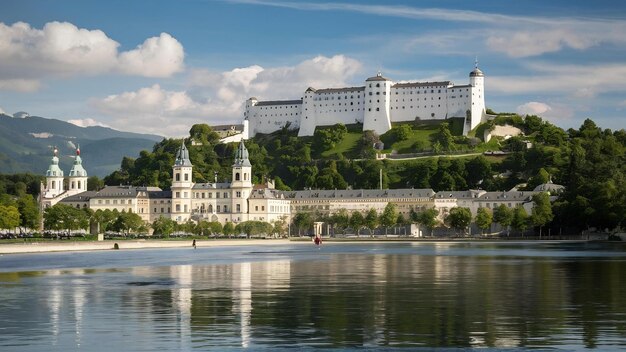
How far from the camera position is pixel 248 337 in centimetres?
2227

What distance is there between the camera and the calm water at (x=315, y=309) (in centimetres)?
2167

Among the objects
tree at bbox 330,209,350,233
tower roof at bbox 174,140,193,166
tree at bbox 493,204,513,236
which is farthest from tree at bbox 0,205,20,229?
tree at bbox 493,204,513,236

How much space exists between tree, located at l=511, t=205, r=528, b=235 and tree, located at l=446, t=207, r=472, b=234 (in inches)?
229

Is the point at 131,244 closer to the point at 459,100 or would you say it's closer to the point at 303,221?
the point at 303,221

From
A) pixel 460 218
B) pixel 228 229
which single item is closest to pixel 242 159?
pixel 228 229

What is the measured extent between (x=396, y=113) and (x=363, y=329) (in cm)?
14381

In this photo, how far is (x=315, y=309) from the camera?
27.7 m

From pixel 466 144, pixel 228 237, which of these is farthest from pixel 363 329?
pixel 466 144

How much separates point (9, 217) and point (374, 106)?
278 feet

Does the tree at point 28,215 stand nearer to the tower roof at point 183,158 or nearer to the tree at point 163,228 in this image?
the tree at point 163,228

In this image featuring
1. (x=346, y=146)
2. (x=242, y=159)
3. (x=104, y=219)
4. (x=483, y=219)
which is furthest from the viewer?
(x=346, y=146)

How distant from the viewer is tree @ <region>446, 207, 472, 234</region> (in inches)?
4857

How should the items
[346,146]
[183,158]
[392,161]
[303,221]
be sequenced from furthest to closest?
1. [346,146]
2. [392,161]
3. [183,158]
4. [303,221]

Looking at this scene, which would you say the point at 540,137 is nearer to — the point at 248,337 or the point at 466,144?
the point at 466,144
